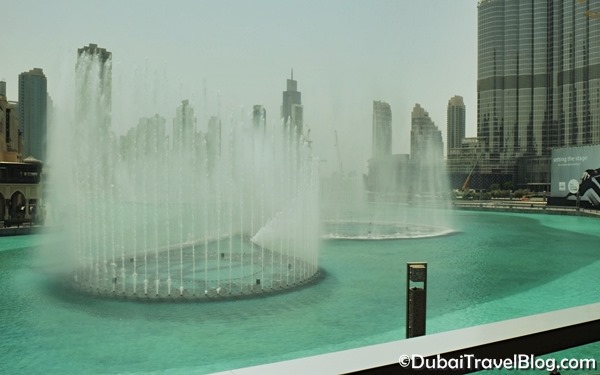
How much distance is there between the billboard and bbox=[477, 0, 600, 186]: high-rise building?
2860 centimetres

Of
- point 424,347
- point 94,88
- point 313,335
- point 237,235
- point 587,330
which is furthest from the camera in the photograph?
point 237,235

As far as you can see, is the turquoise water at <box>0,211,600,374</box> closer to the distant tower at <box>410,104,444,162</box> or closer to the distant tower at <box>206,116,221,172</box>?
the distant tower at <box>206,116,221,172</box>

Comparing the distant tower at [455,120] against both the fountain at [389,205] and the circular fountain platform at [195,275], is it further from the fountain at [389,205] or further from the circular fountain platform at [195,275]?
the circular fountain platform at [195,275]

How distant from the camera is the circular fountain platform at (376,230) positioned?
23.0 meters

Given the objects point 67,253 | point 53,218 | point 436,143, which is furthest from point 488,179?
point 67,253

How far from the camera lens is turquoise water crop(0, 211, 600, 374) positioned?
7102 millimetres

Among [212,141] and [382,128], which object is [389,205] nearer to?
[382,128]

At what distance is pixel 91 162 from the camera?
15.8 m

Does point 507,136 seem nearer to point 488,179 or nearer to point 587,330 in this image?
point 488,179

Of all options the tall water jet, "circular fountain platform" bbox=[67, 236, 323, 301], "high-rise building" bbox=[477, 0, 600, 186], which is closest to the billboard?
the tall water jet

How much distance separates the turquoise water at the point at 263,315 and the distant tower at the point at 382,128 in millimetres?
30931

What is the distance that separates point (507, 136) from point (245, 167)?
66.1 meters

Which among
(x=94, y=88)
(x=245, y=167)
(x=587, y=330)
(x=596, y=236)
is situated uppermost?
(x=94, y=88)

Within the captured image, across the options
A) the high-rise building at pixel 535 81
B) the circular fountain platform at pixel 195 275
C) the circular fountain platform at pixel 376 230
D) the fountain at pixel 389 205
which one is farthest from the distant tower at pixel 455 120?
the circular fountain platform at pixel 195 275
